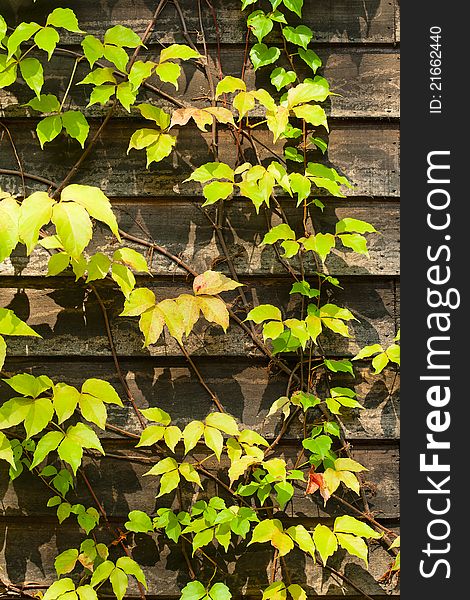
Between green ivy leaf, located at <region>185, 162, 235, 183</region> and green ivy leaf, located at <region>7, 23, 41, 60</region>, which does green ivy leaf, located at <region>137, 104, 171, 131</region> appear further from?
green ivy leaf, located at <region>7, 23, 41, 60</region>

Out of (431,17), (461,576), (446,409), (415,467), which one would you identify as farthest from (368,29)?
(461,576)

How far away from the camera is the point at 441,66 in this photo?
1536 mm

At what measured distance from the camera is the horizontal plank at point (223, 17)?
157cm

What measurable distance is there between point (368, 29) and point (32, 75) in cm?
81

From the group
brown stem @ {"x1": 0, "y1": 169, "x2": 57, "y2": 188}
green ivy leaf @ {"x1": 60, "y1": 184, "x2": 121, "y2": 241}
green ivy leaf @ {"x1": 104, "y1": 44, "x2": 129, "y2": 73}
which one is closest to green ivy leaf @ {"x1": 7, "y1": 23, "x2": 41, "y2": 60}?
green ivy leaf @ {"x1": 104, "y1": 44, "x2": 129, "y2": 73}

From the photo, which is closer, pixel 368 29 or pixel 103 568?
pixel 103 568

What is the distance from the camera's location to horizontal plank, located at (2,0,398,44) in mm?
1572

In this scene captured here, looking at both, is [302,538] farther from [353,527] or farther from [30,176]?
[30,176]

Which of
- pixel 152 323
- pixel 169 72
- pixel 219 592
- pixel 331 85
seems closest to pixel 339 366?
pixel 152 323

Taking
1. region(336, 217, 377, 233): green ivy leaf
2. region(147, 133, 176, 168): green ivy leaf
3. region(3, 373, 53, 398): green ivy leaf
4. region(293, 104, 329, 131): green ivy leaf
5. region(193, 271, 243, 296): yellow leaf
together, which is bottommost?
region(3, 373, 53, 398): green ivy leaf

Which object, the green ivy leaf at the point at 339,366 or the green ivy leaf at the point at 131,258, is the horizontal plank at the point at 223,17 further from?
the green ivy leaf at the point at 339,366

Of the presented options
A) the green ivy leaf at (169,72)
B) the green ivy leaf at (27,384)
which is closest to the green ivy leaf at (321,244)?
the green ivy leaf at (169,72)

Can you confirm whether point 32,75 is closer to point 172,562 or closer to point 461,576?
point 172,562

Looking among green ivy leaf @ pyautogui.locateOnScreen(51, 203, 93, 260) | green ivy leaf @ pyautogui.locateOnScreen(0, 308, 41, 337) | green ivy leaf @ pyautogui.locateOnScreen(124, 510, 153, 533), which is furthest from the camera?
green ivy leaf @ pyautogui.locateOnScreen(124, 510, 153, 533)
